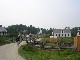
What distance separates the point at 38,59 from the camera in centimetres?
1980

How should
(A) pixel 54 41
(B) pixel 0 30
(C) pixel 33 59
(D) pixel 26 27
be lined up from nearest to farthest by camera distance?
(C) pixel 33 59
(A) pixel 54 41
(B) pixel 0 30
(D) pixel 26 27

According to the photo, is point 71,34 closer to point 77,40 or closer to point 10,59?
point 77,40

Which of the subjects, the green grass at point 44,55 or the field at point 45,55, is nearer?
the green grass at point 44,55

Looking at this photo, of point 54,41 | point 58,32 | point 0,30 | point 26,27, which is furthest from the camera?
point 26,27

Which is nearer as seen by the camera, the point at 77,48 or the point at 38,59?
the point at 38,59

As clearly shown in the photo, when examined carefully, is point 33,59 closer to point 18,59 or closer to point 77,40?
point 18,59

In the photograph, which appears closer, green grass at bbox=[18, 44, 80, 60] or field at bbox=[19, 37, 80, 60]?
green grass at bbox=[18, 44, 80, 60]

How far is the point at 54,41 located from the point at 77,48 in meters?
20.4

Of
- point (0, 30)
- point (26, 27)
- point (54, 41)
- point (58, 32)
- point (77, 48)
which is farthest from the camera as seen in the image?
point (26, 27)

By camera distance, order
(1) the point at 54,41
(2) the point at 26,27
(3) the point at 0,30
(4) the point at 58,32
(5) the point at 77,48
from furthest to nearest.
→ (2) the point at 26,27 < (4) the point at 58,32 < (3) the point at 0,30 < (1) the point at 54,41 < (5) the point at 77,48

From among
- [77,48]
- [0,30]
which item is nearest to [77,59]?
[77,48]

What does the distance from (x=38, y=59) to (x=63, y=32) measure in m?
81.5

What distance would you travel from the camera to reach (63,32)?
101 meters

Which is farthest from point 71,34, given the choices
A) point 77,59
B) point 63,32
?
point 77,59
